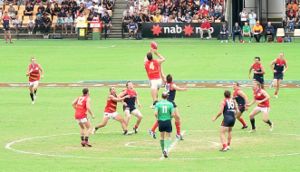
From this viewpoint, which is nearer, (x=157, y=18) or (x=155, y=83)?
(x=155, y=83)

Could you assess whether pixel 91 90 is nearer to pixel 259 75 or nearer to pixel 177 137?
pixel 259 75

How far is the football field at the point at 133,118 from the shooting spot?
27516 millimetres

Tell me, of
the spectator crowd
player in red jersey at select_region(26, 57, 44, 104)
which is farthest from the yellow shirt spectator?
player in red jersey at select_region(26, 57, 44, 104)

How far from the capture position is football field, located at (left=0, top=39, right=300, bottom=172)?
27516 mm

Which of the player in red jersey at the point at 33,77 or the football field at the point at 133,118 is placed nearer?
the football field at the point at 133,118

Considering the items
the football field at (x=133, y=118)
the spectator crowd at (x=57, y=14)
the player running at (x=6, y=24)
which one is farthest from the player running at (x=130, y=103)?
the spectator crowd at (x=57, y=14)

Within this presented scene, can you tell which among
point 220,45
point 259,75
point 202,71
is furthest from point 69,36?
point 259,75

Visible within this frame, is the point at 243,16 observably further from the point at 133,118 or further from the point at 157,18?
the point at 133,118

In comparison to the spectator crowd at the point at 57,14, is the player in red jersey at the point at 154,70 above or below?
below

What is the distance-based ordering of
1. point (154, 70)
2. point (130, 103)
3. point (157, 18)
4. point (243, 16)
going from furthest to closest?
point (157, 18), point (243, 16), point (154, 70), point (130, 103)

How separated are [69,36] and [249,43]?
54.0 feet

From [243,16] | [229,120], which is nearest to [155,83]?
[229,120]

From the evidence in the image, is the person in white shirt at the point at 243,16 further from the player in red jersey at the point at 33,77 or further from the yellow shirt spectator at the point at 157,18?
the player in red jersey at the point at 33,77

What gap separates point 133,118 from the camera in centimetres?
3909
